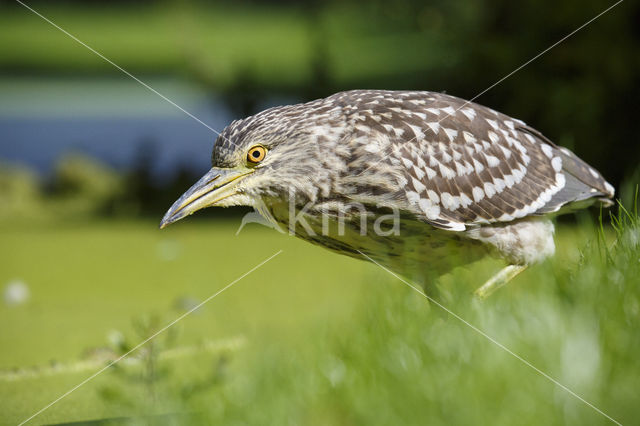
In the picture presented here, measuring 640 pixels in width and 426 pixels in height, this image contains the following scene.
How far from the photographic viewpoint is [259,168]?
6.46ft

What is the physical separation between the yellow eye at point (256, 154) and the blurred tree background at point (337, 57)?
49.1 inches

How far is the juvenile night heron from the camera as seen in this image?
76.8 inches

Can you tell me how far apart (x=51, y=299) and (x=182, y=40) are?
333 centimetres

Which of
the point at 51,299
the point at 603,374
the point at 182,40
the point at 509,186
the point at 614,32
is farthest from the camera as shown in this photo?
the point at 182,40

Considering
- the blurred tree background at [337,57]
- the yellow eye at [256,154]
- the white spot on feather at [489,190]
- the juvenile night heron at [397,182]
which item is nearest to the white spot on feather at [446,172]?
the juvenile night heron at [397,182]

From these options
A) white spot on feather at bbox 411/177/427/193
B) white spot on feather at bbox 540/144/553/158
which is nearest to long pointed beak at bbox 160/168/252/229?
white spot on feather at bbox 411/177/427/193

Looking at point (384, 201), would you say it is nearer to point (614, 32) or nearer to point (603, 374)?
point (603, 374)

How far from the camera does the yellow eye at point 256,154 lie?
6.43 feet

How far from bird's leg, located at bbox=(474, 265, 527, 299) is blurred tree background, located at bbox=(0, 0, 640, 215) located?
61 centimetres

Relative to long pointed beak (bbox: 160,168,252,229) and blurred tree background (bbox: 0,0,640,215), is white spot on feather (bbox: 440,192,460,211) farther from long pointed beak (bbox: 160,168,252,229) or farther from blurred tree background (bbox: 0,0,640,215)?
blurred tree background (bbox: 0,0,640,215)

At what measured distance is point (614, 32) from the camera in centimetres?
396

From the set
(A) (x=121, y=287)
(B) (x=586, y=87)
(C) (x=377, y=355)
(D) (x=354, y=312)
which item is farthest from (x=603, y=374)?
(B) (x=586, y=87)

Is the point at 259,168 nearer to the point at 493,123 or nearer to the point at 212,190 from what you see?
the point at 212,190

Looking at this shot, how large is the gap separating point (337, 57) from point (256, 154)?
4.02 metres
